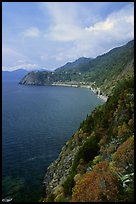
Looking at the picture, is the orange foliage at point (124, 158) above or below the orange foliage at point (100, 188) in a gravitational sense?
above

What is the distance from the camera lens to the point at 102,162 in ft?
64.3

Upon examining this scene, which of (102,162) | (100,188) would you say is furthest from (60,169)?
(100,188)

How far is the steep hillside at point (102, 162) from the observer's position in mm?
13359

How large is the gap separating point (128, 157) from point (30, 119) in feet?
268

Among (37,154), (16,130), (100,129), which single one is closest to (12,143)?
(37,154)

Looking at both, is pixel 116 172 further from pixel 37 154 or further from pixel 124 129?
pixel 37 154

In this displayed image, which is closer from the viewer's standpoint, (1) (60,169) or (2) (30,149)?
(1) (60,169)

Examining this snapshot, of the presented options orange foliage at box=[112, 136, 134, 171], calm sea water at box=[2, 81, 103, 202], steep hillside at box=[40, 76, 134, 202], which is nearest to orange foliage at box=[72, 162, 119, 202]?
steep hillside at box=[40, 76, 134, 202]

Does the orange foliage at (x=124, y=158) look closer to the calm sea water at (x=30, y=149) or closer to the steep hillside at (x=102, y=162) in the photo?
the steep hillside at (x=102, y=162)

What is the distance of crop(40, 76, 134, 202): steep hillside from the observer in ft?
43.8

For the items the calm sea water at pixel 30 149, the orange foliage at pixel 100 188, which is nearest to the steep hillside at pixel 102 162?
the orange foliage at pixel 100 188

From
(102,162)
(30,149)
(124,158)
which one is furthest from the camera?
(30,149)

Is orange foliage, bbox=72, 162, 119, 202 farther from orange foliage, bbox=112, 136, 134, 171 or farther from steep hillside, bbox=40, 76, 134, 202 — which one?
orange foliage, bbox=112, 136, 134, 171

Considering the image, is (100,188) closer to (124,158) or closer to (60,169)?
(124,158)
